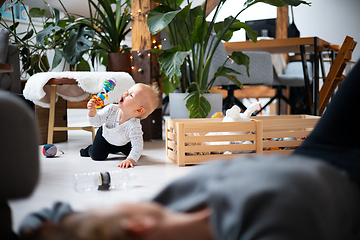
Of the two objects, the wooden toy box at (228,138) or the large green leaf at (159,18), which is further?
the large green leaf at (159,18)

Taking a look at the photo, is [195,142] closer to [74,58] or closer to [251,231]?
[251,231]

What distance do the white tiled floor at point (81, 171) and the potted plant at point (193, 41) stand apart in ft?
1.46

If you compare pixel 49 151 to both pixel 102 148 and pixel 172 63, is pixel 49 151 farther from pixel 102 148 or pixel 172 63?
pixel 172 63

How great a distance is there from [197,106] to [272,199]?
1.82 meters

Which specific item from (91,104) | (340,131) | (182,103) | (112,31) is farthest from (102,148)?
(340,131)

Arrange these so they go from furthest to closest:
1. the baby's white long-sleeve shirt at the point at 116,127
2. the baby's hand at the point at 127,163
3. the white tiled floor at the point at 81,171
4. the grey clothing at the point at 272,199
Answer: the baby's white long-sleeve shirt at the point at 116,127 < the baby's hand at the point at 127,163 < the white tiled floor at the point at 81,171 < the grey clothing at the point at 272,199

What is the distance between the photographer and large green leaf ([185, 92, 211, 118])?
214 cm

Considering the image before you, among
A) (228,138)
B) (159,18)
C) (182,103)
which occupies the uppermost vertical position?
(159,18)

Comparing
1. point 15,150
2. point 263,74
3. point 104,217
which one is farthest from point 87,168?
point 263,74

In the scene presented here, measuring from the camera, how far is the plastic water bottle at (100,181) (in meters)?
1.07

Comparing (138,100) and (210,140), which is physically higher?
(138,100)

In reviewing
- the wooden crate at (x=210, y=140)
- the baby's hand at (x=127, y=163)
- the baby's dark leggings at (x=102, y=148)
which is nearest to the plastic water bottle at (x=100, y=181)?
the baby's hand at (x=127, y=163)

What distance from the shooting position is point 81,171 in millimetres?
1396

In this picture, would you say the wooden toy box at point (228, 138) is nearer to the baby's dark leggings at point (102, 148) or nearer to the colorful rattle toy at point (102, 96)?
the baby's dark leggings at point (102, 148)
